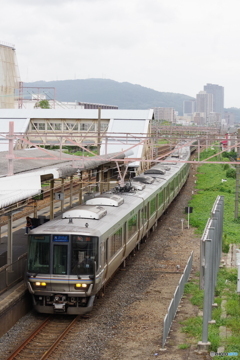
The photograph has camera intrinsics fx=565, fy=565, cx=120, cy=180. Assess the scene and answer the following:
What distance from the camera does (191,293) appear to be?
14281mm

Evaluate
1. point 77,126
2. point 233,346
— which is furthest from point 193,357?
point 77,126

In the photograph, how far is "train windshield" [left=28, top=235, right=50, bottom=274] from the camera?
12.1 metres

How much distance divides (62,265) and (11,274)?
196 centimetres

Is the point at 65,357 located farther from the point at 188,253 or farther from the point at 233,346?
the point at 188,253

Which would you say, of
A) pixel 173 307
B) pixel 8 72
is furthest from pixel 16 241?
pixel 8 72

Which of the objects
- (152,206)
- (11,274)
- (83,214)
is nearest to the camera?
(11,274)

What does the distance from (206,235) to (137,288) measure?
4636 millimetres

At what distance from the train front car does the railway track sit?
0.33 meters

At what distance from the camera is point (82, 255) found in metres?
12.0

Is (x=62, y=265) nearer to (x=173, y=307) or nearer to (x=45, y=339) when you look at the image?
(x=45, y=339)

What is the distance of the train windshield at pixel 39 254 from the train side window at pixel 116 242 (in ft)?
7.05

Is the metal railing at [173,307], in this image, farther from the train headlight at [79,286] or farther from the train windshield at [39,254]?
the train windshield at [39,254]

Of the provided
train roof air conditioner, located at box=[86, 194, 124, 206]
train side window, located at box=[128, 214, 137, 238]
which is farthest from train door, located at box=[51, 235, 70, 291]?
train side window, located at box=[128, 214, 137, 238]

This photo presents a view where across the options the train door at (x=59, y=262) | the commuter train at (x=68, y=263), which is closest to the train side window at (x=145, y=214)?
the commuter train at (x=68, y=263)
